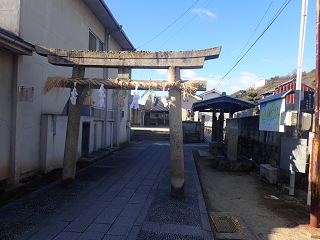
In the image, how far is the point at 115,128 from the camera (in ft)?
49.7

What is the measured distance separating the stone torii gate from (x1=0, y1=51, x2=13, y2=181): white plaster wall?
3.46ft

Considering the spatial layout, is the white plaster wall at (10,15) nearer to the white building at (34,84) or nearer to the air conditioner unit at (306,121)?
the white building at (34,84)

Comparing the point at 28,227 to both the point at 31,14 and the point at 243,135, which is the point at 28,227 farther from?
the point at 243,135

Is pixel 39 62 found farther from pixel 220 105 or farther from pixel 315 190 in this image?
pixel 220 105

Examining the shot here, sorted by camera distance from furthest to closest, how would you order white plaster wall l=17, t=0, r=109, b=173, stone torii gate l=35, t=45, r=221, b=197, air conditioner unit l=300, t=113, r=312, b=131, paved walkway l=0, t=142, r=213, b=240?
white plaster wall l=17, t=0, r=109, b=173 < stone torii gate l=35, t=45, r=221, b=197 < air conditioner unit l=300, t=113, r=312, b=131 < paved walkway l=0, t=142, r=213, b=240

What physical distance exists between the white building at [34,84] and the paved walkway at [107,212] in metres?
1.63

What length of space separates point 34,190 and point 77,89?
10.2ft

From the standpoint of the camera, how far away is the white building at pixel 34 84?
19.5 feet

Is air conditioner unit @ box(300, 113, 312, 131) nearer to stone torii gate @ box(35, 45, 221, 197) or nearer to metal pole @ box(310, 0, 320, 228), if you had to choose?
metal pole @ box(310, 0, 320, 228)

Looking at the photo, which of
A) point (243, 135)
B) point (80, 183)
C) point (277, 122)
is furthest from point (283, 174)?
point (80, 183)

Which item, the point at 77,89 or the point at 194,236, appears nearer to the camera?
the point at 194,236

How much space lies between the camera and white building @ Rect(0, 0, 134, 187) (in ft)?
19.5

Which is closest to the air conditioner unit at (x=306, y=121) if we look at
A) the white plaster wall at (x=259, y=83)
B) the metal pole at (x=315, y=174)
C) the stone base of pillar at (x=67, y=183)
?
the metal pole at (x=315, y=174)

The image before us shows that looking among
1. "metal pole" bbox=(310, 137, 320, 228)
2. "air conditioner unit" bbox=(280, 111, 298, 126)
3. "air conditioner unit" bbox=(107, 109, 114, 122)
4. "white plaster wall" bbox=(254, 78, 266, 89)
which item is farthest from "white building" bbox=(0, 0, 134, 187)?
"white plaster wall" bbox=(254, 78, 266, 89)
